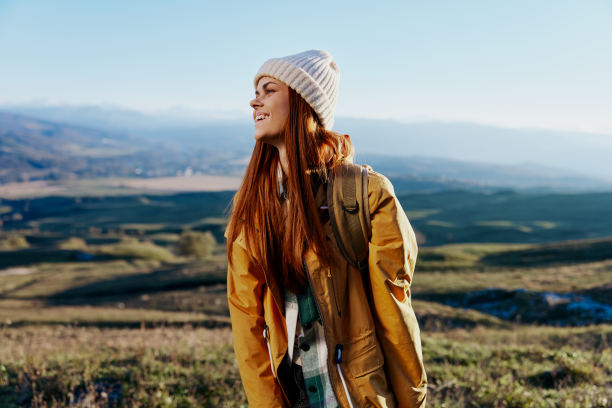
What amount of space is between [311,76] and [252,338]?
1795 millimetres

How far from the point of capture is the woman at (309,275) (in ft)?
7.79

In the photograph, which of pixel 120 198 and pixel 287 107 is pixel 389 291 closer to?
pixel 287 107

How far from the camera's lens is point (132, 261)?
70.1 m

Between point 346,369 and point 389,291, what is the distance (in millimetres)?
559

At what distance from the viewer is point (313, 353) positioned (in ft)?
8.32

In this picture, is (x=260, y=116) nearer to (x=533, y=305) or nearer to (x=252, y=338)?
(x=252, y=338)

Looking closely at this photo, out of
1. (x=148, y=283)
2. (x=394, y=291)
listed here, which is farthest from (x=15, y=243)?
(x=394, y=291)

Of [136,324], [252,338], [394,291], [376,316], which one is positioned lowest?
[136,324]

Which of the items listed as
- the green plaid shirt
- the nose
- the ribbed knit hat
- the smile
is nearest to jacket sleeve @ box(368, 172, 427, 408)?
the green plaid shirt

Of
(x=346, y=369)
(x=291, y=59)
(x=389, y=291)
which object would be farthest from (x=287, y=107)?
(x=346, y=369)

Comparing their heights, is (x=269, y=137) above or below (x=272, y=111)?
below

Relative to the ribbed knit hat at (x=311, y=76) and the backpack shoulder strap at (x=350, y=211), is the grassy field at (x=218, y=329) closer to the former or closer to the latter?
the backpack shoulder strap at (x=350, y=211)

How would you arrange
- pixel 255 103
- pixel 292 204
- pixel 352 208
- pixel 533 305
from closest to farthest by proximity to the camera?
→ 1. pixel 352 208
2. pixel 292 204
3. pixel 255 103
4. pixel 533 305

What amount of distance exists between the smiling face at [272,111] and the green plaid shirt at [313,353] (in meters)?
1.05
